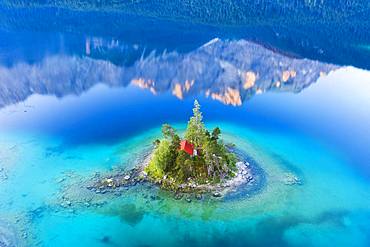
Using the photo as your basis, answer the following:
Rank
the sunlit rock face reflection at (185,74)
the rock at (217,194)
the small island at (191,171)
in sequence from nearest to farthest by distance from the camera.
Result: the rock at (217,194), the small island at (191,171), the sunlit rock face reflection at (185,74)

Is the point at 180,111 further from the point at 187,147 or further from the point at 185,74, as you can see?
the point at 187,147


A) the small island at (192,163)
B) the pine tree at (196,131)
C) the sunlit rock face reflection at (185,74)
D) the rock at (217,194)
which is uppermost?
the pine tree at (196,131)

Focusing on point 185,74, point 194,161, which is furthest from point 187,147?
point 185,74

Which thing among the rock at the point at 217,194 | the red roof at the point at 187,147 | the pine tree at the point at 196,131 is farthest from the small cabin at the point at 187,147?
the rock at the point at 217,194

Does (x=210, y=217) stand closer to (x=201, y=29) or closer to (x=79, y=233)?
(x=79, y=233)

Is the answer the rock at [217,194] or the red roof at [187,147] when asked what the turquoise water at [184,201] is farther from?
the red roof at [187,147]

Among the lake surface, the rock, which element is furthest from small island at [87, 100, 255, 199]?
the lake surface
